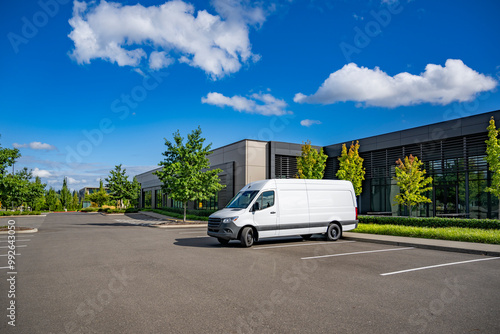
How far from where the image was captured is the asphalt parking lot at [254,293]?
4496 mm

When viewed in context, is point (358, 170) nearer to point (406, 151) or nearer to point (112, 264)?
point (406, 151)

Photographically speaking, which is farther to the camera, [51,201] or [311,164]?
[51,201]

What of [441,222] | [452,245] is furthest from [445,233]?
[441,222]

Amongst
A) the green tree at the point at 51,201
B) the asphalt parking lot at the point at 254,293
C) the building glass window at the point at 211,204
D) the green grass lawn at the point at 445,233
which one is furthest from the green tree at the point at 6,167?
the green tree at the point at 51,201

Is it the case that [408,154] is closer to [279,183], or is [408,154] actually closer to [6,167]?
[279,183]

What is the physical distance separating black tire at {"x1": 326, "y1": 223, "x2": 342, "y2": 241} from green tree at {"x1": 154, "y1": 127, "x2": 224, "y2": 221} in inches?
510

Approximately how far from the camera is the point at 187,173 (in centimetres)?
2509

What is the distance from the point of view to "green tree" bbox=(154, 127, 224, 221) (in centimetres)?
2480

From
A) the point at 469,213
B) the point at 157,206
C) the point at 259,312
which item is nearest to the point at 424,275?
the point at 259,312

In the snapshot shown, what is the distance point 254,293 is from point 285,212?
7066 mm

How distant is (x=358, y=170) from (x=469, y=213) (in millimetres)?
7942

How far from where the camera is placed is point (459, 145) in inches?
893

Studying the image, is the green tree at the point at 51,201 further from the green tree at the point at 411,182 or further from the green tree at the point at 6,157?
the green tree at the point at 411,182

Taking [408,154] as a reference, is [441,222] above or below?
below
